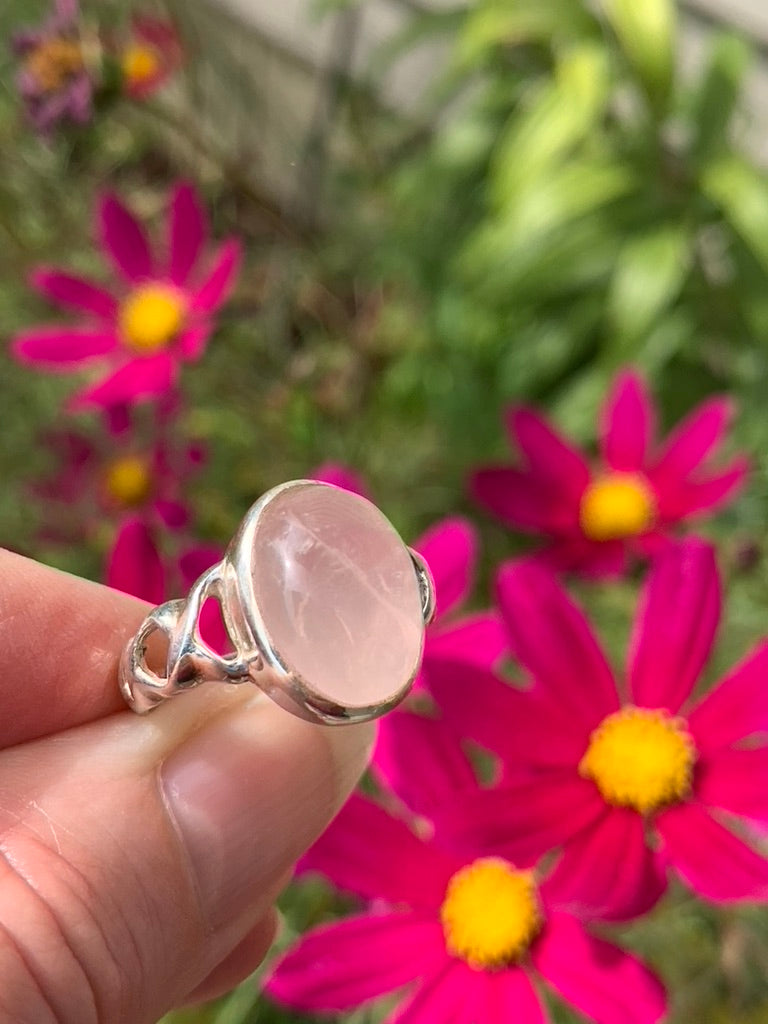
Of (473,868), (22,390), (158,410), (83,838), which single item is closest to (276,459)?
(158,410)

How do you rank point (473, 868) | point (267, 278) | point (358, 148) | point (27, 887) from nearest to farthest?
1. point (27, 887)
2. point (473, 868)
3. point (358, 148)
4. point (267, 278)

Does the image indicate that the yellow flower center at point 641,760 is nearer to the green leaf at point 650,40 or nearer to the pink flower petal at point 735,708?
the pink flower petal at point 735,708

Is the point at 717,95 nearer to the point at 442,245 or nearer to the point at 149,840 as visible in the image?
the point at 442,245

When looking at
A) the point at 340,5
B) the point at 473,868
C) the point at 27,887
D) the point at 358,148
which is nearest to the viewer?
the point at 27,887

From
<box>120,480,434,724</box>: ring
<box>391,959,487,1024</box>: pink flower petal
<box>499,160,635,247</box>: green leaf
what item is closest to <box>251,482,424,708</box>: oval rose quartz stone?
<box>120,480,434,724</box>: ring

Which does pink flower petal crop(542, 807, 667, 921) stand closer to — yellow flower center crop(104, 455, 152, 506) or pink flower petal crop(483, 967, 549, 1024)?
pink flower petal crop(483, 967, 549, 1024)

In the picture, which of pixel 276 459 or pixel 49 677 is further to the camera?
pixel 276 459

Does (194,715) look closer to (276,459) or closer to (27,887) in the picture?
(27,887)
